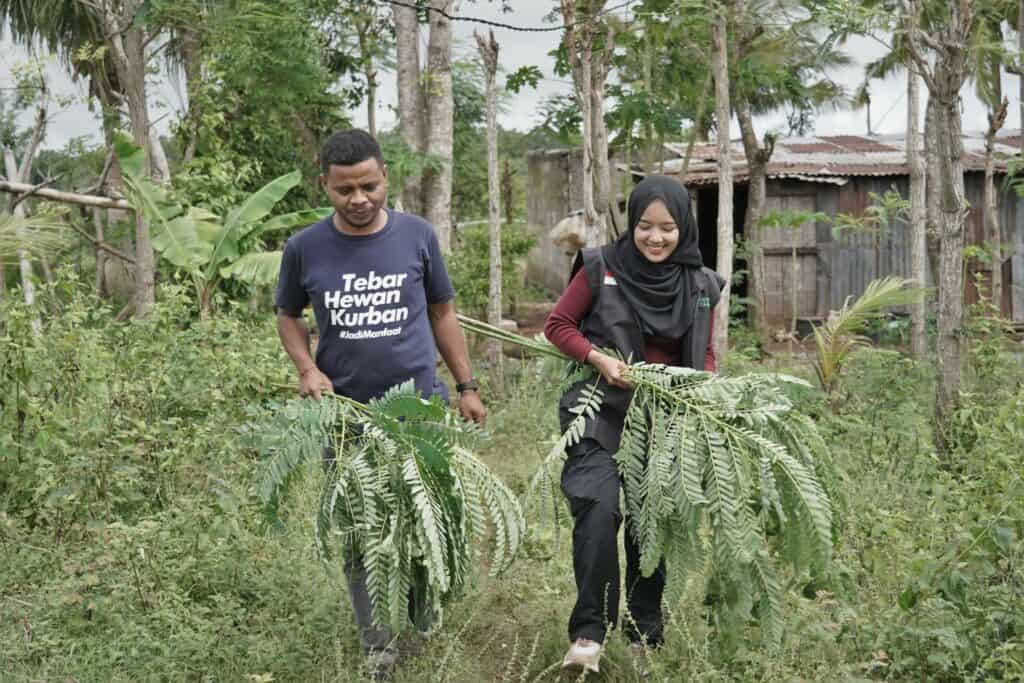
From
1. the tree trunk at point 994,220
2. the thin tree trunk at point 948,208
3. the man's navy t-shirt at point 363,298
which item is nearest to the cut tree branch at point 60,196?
the man's navy t-shirt at point 363,298

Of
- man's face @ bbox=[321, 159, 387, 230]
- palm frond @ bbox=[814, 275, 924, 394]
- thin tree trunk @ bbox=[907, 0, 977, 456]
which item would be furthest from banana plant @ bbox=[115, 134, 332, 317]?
man's face @ bbox=[321, 159, 387, 230]

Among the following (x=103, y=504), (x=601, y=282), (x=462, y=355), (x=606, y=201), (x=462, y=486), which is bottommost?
(x=103, y=504)

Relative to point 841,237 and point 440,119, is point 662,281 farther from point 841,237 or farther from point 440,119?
point 841,237

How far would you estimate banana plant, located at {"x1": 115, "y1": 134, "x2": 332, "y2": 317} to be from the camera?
26.2 ft

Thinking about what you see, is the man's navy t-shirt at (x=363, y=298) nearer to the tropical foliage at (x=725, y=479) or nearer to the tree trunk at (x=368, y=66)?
the tropical foliage at (x=725, y=479)

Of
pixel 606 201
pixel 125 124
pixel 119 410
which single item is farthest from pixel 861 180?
pixel 119 410

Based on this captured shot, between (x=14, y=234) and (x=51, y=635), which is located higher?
(x=14, y=234)

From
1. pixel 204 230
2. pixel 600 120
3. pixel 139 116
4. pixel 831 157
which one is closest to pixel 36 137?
pixel 139 116

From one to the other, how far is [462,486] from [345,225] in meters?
0.91

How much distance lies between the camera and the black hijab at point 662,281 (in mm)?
3393

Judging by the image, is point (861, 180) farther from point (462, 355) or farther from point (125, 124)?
point (462, 355)

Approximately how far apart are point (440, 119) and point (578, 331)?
19.9ft

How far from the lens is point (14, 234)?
4.64 metres

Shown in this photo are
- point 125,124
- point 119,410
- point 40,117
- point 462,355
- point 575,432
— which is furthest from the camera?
point 125,124
